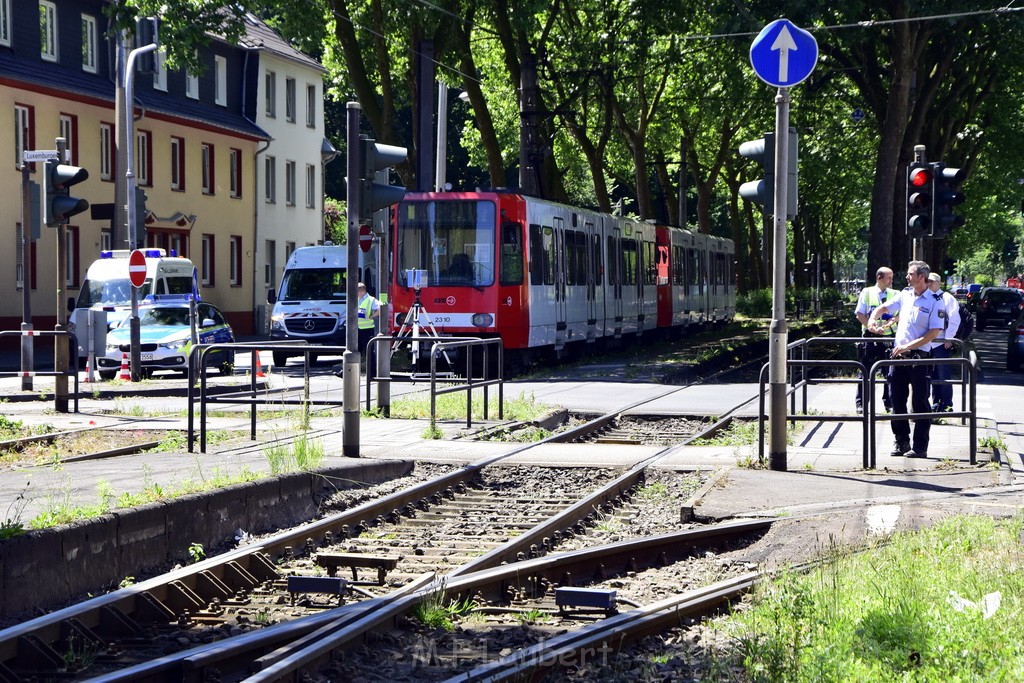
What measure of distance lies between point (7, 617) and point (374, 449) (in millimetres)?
6590

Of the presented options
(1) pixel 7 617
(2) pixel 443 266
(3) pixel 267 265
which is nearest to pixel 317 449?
(1) pixel 7 617

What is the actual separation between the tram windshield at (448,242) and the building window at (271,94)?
28661mm

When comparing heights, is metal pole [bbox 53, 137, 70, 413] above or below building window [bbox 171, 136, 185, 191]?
below

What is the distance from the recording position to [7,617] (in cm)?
703

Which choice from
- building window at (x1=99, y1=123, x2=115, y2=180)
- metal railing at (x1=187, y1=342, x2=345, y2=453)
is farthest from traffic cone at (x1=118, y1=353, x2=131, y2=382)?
building window at (x1=99, y1=123, x2=115, y2=180)

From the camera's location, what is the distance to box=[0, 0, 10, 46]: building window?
36.3m

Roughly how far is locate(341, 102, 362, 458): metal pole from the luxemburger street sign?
137 inches

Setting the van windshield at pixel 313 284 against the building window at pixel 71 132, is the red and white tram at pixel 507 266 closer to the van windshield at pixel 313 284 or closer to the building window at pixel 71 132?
the van windshield at pixel 313 284

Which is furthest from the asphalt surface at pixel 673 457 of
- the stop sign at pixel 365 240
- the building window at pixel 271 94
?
the building window at pixel 271 94

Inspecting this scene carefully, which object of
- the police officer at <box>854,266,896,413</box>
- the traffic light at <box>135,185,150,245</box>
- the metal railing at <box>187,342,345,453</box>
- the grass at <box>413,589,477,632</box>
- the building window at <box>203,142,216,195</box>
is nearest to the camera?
the grass at <box>413,589,477,632</box>

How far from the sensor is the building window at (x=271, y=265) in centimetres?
5334

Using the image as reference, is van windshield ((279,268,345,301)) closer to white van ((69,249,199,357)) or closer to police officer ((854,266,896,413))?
white van ((69,249,199,357))

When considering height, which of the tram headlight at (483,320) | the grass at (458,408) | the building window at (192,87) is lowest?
the grass at (458,408)

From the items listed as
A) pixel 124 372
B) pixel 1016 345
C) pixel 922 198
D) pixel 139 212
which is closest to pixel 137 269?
pixel 124 372
